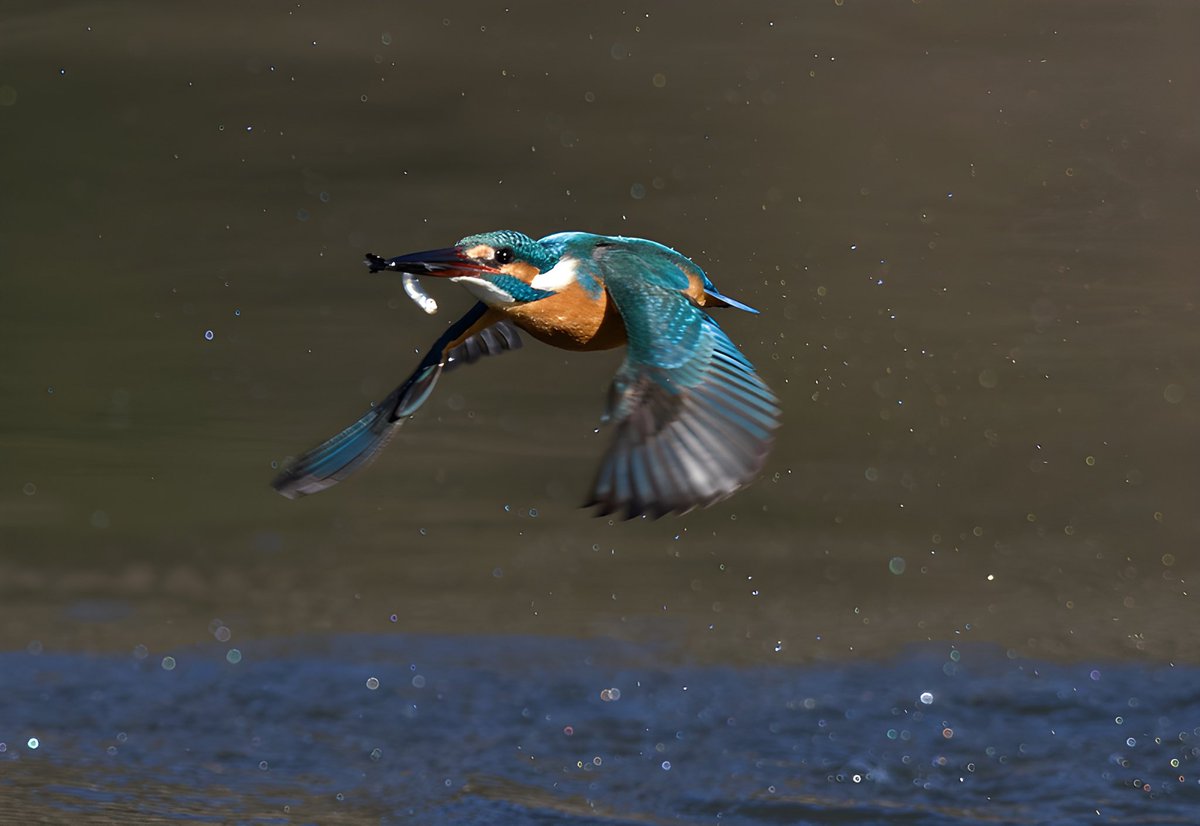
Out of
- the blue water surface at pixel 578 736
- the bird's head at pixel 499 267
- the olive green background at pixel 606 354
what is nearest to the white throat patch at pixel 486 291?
the bird's head at pixel 499 267

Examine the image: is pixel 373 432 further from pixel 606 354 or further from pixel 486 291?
pixel 606 354

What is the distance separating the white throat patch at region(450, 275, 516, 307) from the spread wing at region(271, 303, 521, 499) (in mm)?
131

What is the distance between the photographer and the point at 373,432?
9.52 feet

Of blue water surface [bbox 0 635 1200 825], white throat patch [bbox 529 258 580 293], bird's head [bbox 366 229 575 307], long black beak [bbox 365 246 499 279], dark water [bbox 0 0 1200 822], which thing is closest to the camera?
long black beak [bbox 365 246 499 279]

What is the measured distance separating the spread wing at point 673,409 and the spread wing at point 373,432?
0.82 feet

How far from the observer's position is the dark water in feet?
12.5

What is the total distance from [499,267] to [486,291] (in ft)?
0.13

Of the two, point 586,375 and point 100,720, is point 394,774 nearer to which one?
point 100,720

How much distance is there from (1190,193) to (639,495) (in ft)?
15.9

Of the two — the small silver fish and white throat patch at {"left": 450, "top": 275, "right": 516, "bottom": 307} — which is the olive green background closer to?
the small silver fish

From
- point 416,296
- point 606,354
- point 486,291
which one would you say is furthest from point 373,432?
point 606,354

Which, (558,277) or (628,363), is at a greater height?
(558,277)

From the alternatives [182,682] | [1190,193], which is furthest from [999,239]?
[182,682]

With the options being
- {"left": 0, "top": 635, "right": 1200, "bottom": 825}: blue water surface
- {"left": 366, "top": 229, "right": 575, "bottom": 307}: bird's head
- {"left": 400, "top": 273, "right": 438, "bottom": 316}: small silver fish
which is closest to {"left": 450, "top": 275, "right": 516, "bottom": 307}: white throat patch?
{"left": 366, "top": 229, "right": 575, "bottom": 307}: bird's head
